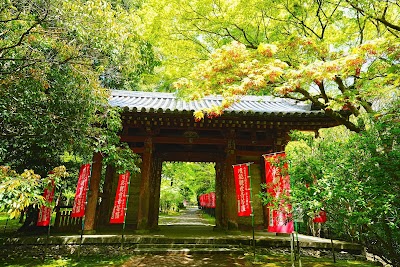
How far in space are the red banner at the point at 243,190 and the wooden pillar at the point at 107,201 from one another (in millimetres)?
4847

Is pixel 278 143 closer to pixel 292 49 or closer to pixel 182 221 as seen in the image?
pixel 292 49

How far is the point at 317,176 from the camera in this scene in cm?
485

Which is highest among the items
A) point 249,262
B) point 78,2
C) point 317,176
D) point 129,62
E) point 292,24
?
point 292,24

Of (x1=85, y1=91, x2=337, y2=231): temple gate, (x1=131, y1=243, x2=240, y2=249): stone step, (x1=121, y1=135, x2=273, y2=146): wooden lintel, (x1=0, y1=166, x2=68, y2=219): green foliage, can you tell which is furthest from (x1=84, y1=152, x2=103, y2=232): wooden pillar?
(x1=0, y1=166, x2=68, y2=219): green foliage

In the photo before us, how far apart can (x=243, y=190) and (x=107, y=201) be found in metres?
5.12

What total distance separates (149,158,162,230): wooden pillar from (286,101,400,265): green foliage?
6285mm

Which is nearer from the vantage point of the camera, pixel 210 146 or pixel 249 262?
pixel 249 262

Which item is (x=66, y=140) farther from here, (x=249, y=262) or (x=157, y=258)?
(x=249, y=262)

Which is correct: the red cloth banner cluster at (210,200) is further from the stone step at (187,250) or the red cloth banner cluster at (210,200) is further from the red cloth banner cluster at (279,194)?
the red cloth banner cluster at (279,194)

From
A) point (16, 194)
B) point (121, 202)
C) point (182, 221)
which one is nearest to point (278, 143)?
point (121, 202)

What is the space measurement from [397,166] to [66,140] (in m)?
7.03

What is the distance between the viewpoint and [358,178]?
474 cm

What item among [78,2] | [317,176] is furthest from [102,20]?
[317,176]

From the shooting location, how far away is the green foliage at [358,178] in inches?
167
